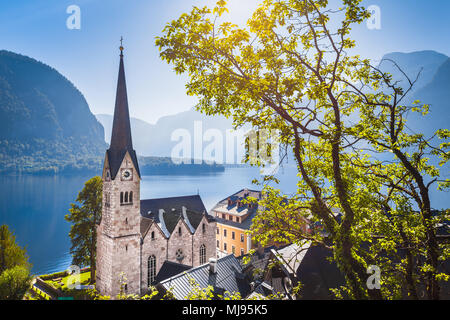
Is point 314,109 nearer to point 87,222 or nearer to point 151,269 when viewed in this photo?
point 151,269


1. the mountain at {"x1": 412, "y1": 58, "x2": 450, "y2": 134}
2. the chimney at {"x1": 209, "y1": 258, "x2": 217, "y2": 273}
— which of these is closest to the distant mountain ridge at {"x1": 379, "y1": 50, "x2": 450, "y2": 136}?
the mountain at {"x1": 412, "y1": 58, "x2": 450, "y2": 134}

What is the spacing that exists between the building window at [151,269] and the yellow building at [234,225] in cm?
1452

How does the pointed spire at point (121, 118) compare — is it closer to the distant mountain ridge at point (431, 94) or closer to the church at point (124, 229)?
the church at point (124, 229)

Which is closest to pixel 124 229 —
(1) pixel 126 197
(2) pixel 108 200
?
(1) pixel 126 197

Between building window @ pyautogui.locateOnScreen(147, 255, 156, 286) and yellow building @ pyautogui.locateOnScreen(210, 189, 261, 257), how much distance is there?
14.5 meters

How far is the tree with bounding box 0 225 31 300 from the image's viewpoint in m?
24.7

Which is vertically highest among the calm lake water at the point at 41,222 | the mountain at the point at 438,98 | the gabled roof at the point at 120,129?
the mountain at the point at 438,98

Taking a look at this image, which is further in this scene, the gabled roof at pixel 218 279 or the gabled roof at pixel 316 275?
the gabled roof at pixel 218 279

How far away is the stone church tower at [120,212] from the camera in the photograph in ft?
89.1

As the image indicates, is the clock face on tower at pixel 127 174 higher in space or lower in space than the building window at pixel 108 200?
higher

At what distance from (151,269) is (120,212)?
8.09m

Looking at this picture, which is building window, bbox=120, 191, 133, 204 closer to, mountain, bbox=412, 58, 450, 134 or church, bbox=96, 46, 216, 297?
church, bbox=96, 46, 216, 297

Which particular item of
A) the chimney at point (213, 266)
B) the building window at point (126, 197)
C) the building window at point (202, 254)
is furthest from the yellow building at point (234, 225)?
the chimney at point (213, 266)

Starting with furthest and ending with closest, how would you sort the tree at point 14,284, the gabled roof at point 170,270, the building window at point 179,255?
the building window at point 179,255, the gabled roof at point 170,270, the tree at point 14,284
